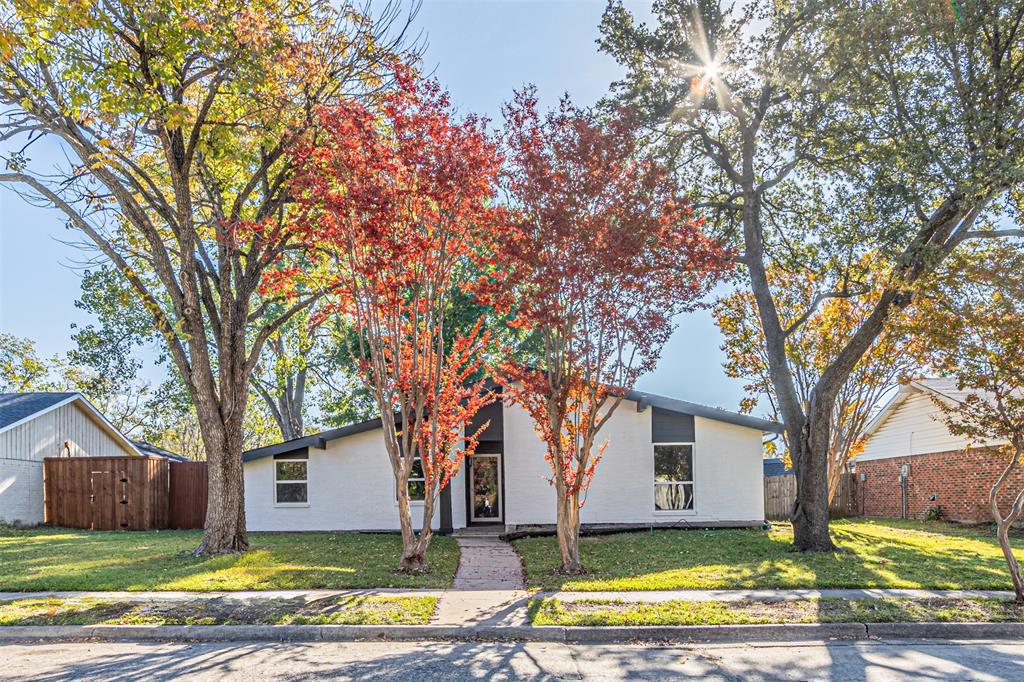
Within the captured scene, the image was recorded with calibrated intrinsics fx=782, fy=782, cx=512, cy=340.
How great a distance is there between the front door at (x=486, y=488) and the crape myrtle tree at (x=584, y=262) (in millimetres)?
8044

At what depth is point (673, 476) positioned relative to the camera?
19500mm

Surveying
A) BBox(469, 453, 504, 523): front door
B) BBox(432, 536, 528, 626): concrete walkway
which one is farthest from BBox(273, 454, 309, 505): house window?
A: BBox(432, 536, 528, 626): concrete walkway

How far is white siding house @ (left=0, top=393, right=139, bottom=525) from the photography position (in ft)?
73.7

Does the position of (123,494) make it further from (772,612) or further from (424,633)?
(772,612)

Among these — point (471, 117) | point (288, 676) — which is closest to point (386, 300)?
point (471, 117)

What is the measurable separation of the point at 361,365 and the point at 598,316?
3.72 m

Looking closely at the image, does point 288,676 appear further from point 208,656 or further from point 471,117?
point 471,117

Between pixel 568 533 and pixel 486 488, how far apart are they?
8360mm

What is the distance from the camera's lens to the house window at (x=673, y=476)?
19.4m

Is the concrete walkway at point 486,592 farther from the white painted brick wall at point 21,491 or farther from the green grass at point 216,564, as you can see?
the white painted brick wall at point 21,491

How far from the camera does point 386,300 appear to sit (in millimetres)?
12000

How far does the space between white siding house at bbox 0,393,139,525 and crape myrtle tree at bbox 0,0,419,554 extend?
1153 centimetres

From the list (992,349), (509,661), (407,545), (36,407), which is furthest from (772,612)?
(36,407)

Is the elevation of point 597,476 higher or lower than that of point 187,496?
higher
